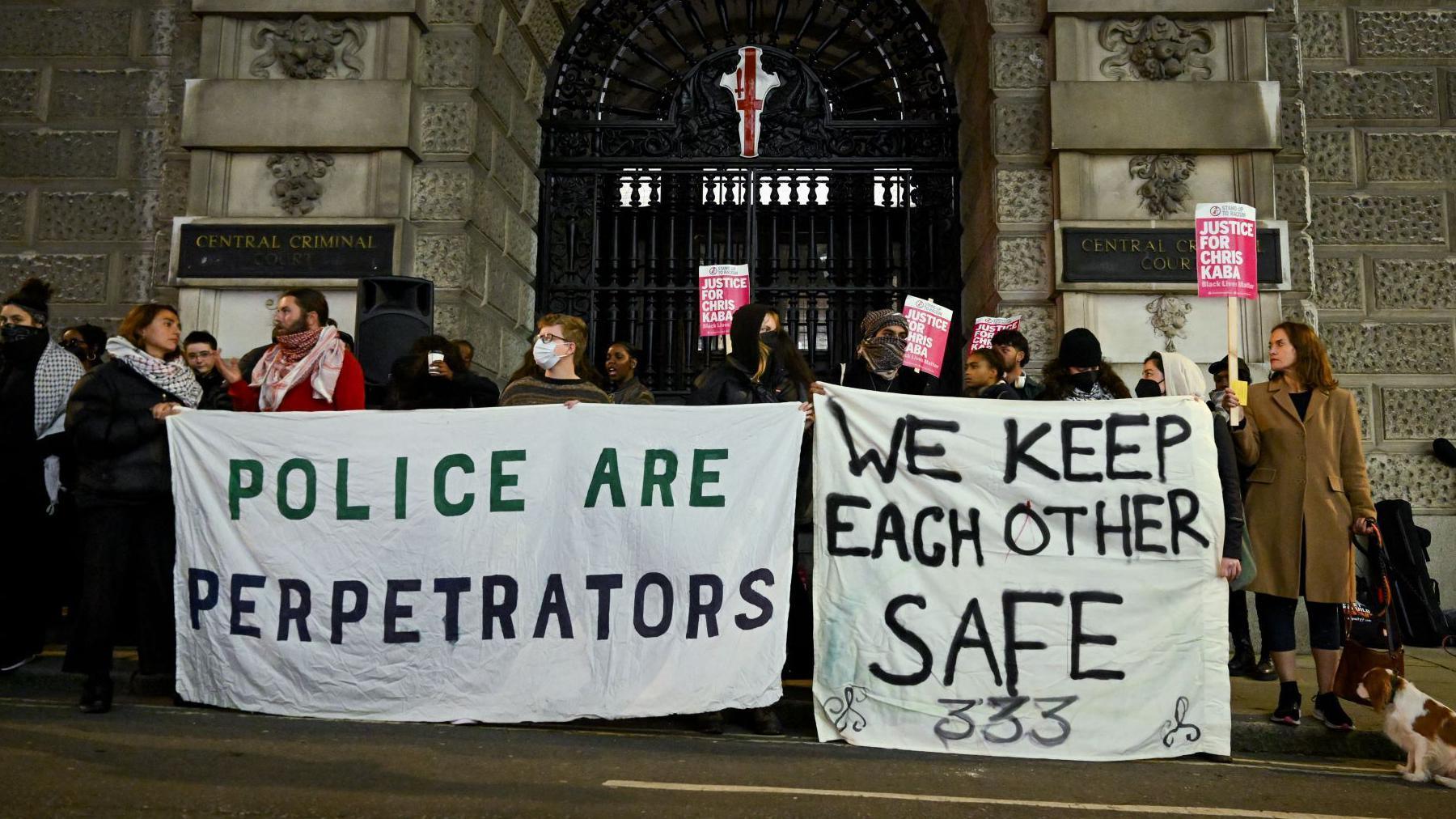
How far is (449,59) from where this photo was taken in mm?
9805

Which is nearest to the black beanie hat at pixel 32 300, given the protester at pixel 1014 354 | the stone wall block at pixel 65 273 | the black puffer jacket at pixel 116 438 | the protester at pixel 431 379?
the black puffer jacket at pixel 116 438

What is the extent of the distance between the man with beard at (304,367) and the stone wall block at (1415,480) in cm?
753

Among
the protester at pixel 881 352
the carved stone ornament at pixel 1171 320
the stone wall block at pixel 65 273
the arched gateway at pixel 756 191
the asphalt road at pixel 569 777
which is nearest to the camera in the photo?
the asphalt road at pixel 569 777

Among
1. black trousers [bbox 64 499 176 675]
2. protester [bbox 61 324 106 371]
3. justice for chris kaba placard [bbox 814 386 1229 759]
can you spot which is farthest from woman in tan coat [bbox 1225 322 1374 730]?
protester [bbox 61 324 106 371]

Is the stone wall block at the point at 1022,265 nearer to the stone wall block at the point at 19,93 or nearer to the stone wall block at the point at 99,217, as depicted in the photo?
the stone wall block at the point at 99,217

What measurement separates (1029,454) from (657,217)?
593cm

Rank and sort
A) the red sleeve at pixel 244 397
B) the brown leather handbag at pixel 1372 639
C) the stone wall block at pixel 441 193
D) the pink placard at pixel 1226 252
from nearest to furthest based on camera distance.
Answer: the brown leather handbag at pixel 1372 639 → the pink placard at pixel 1226 252 → the red sleeve at pixel 244 397 → the stone wall block at pixel 441 193

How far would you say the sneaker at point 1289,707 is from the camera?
230 inches

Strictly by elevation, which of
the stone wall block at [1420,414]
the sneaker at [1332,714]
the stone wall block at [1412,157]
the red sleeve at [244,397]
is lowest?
the sneaker at [1332,714]

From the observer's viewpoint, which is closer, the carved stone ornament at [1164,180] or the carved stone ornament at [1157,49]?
the carved stone ornament at [1164,180]

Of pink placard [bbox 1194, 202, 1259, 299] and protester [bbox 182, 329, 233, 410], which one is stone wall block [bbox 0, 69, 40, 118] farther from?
pink placard [bbox 1194, 202, 1259, 299]

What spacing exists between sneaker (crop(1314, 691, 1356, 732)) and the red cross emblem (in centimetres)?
670

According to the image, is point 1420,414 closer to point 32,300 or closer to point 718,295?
point 718,295

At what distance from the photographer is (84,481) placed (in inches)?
231
